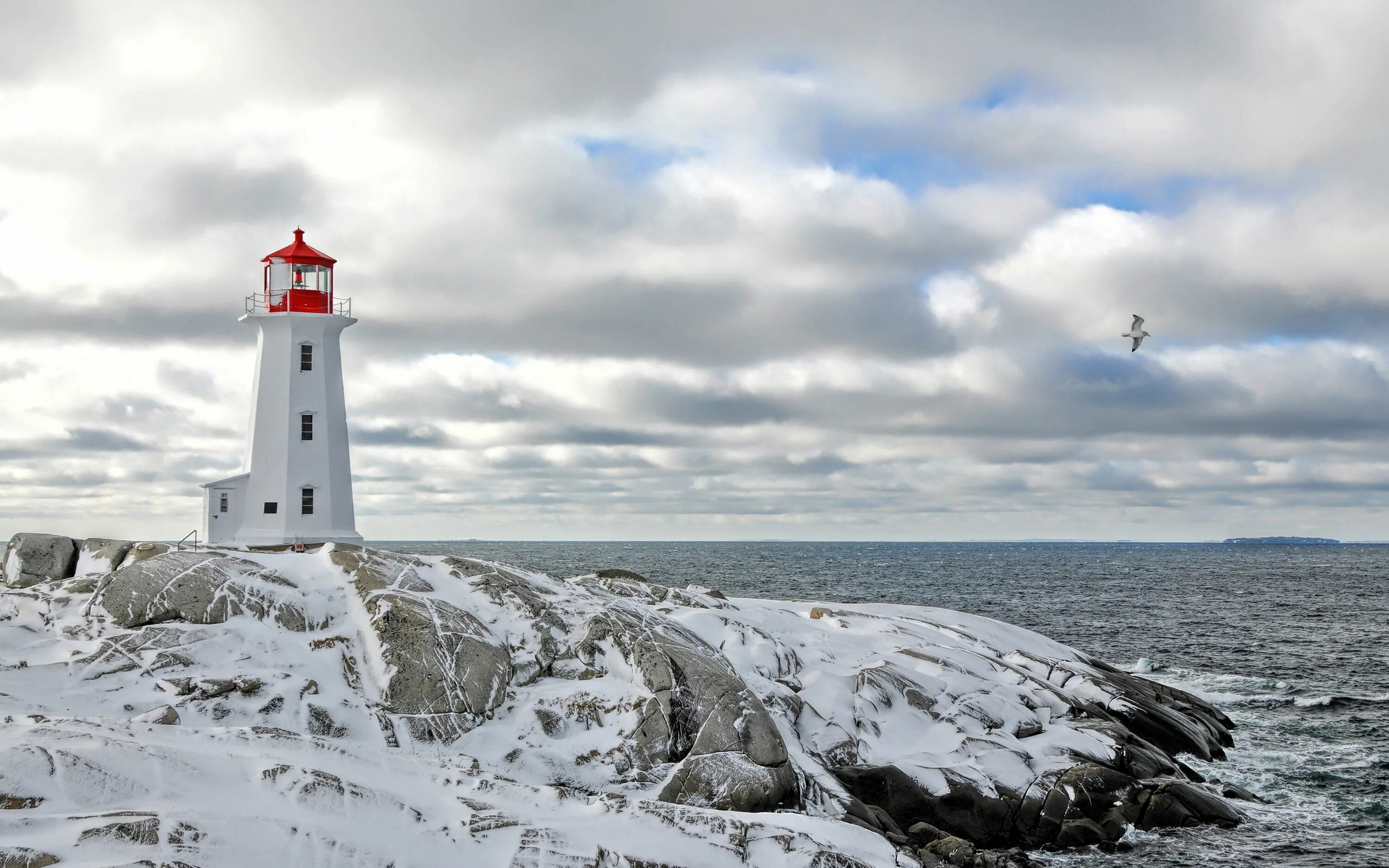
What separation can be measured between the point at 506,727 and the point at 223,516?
15678 millimetres

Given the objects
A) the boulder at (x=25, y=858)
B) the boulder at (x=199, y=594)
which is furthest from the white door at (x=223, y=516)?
the boulder at (x=25, y=858)

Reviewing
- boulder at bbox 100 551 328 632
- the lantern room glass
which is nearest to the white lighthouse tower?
the lantern room glass

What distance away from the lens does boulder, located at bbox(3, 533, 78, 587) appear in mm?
20938

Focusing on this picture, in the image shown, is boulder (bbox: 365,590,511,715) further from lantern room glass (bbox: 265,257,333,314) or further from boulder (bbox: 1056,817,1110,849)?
lantern room glass (bbox: 265,257,333,314)

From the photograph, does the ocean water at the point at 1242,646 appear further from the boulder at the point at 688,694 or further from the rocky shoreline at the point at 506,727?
the boulder at the point at 688,694

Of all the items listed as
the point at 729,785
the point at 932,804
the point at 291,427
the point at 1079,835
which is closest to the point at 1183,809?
the point at 1079,835

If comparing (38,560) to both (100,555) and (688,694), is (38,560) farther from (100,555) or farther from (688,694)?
(688,694)

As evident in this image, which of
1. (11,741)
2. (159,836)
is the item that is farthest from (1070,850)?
(11,741)

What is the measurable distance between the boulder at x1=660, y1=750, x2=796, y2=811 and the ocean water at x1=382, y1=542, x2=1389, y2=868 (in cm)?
589

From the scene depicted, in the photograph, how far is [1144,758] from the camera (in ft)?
72.6

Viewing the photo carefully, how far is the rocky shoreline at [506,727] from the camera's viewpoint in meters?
12.4

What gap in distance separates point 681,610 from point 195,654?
35.5 ft

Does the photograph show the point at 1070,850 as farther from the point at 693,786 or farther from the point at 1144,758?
the point at 693,786

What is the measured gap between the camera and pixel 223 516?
92.5ft
